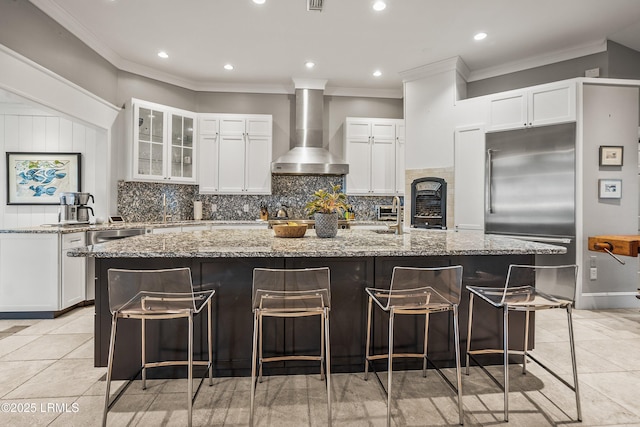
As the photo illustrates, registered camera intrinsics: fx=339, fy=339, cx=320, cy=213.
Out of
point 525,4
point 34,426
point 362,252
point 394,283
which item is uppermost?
point 525,4

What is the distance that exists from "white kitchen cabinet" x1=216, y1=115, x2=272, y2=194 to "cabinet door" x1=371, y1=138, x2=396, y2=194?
5.45ft

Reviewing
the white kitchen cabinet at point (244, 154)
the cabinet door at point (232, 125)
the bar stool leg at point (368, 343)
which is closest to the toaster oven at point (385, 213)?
the white kitchen cabinet at point (244, 154)

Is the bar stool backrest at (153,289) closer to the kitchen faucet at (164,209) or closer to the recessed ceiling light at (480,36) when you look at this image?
the kitchen faucet at (164,209)

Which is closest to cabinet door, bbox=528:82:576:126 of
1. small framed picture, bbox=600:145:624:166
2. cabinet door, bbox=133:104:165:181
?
small framed picture, bbox=600:145:624:166

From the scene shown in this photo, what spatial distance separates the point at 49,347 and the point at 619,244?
16.0ft

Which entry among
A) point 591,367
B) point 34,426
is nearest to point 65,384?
point 34,426

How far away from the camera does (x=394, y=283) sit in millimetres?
1860

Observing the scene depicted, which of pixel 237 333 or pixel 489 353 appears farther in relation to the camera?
pixel 489 353

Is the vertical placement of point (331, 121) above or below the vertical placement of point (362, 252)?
above

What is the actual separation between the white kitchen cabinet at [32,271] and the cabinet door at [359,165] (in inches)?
148

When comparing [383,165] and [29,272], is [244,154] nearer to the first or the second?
[383,165]

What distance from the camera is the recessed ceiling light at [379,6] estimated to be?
127 inches

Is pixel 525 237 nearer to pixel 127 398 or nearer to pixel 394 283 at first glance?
pixel 394 283

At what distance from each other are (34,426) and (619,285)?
5.30m
